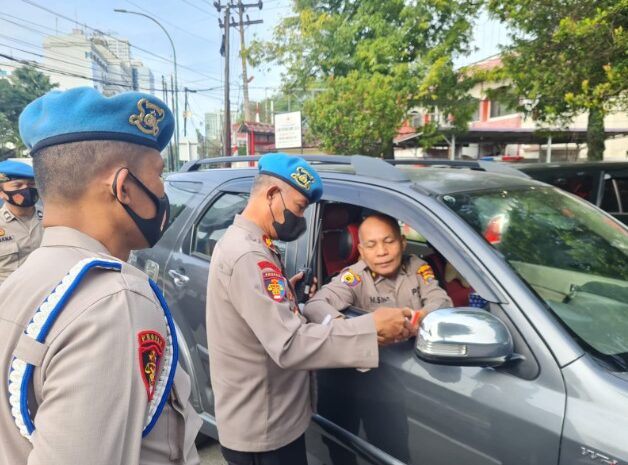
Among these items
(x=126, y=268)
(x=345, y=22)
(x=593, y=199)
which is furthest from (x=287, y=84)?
(x=126, y=268)

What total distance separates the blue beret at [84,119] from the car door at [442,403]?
1.16 m

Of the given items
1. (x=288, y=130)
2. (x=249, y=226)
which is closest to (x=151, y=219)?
(x=249, y=226)

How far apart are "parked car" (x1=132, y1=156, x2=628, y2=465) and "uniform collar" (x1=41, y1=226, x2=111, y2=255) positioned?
39.8 inches

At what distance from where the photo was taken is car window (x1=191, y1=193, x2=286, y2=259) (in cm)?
282

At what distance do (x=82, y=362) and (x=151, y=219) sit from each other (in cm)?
38

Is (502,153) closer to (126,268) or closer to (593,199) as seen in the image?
(593,199)

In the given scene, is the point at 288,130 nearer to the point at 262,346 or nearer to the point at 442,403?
the point at 262,346

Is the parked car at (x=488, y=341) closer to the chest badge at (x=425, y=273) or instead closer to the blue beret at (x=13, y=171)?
the chest badge at (x=425, y=273)

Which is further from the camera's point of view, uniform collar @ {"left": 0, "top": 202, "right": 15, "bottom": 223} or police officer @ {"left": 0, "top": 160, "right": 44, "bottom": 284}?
uniform collar @ {"left": 0, "top": 202, "right": 15, "bottom": 223}

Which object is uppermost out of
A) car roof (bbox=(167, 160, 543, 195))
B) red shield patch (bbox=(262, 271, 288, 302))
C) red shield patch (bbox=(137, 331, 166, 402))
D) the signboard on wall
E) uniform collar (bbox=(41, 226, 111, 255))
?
the signboard on wall

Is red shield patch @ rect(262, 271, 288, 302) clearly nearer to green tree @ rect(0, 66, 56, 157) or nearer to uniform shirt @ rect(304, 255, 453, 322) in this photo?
uniform shirt @ rect(304, 255, 453, 322)

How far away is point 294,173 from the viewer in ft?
6.05

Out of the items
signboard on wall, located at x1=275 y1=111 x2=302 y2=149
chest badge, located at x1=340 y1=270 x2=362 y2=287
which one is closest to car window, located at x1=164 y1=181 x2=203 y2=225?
chest badge, located at x1=340 y1=270 x2=362 y2=287

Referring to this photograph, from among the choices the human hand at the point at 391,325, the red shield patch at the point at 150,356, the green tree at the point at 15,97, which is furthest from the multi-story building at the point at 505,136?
the green tree at the point at 15,97
